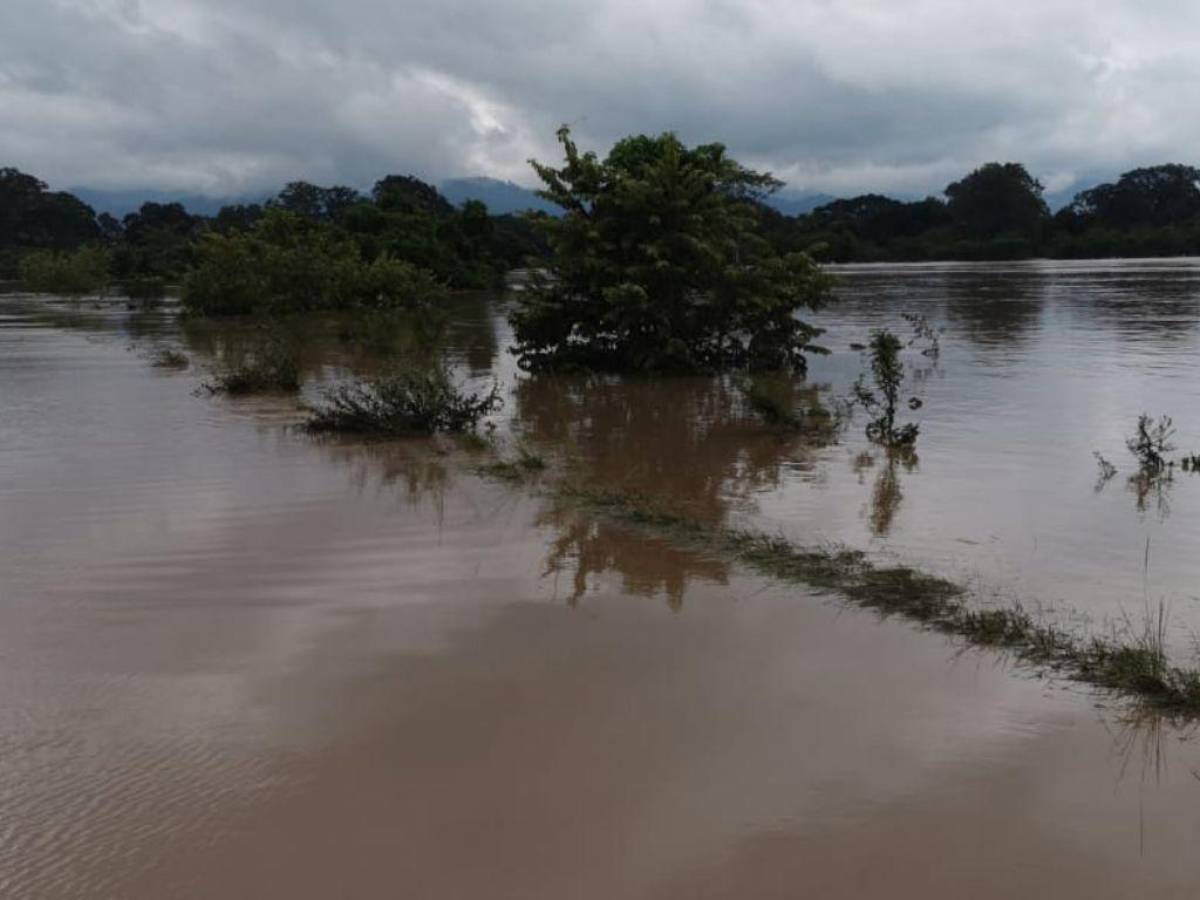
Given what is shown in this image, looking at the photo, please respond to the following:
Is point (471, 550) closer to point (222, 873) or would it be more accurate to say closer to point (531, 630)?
point (531, 630)

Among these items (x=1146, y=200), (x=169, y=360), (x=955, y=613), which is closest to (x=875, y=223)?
(x=1146, y=200)

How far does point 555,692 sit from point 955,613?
213 centimetres

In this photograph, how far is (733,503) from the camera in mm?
8172

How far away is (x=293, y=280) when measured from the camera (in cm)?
3042

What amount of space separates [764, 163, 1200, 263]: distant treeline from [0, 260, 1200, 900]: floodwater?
81.1 m

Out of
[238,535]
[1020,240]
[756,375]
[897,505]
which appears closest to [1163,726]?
[897,505]

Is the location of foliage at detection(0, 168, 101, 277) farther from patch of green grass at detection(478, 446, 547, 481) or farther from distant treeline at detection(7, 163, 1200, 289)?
patch of green grass at detection(478, 446, 547, 481)

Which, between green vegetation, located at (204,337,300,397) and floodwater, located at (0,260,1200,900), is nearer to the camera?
floodwater, located at (0,260,1200,900)

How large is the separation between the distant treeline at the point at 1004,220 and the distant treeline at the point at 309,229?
109 ft

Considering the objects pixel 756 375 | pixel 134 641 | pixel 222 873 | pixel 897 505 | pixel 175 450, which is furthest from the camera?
pixel 756 375

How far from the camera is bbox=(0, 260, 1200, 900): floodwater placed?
132 inches

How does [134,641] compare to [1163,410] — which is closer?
[134,641]

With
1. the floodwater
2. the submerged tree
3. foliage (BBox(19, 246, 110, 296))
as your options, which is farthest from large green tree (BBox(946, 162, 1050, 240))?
the floodwater

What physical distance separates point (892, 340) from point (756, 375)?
15.7 feet
